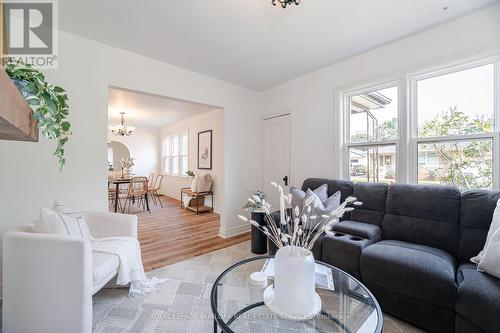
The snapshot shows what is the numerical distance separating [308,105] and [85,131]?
294cm

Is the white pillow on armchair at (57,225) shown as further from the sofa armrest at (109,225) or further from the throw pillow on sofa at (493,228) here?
the throw pillow on sofa at (493,228)

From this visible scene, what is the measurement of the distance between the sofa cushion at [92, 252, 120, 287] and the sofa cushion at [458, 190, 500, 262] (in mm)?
2882

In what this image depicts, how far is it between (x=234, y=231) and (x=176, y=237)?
0.95 meters

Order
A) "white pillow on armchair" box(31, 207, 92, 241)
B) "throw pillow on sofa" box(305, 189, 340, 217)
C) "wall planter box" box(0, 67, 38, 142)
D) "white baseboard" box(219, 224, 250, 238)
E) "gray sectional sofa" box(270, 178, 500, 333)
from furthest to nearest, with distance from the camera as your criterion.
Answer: "white baseboard" box(219, 224, 250, 238) → "throw pillow on sofa" box(305, 189, 340, 217) → "white pillow on armchair" box(31, 207, 92, 241) → "gray sectional sofa" box(270, 178, 500, 333) → "wall planter box" box(0, 67, 38, 142)

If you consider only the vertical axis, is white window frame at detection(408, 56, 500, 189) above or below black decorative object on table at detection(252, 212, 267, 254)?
above

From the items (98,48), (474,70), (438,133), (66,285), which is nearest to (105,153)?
(98,48)

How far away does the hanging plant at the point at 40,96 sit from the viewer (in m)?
1.01

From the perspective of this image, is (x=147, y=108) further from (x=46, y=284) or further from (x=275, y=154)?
(x=46, y=284)

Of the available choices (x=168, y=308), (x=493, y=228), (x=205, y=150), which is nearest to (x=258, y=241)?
(x=168, y=308)

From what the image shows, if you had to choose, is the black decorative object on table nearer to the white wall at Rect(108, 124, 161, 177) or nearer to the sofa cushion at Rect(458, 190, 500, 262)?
the sofa cushion at Rect(458, 190, 500, 262)

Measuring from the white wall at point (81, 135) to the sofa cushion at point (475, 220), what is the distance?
333cm

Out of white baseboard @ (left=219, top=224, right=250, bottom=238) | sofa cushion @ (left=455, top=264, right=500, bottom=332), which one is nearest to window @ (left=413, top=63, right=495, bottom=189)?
sofa cushion @ (left=455, top=264, right=500, bottom=332)

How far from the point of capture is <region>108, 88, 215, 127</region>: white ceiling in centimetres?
442

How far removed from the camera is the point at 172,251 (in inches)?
120
